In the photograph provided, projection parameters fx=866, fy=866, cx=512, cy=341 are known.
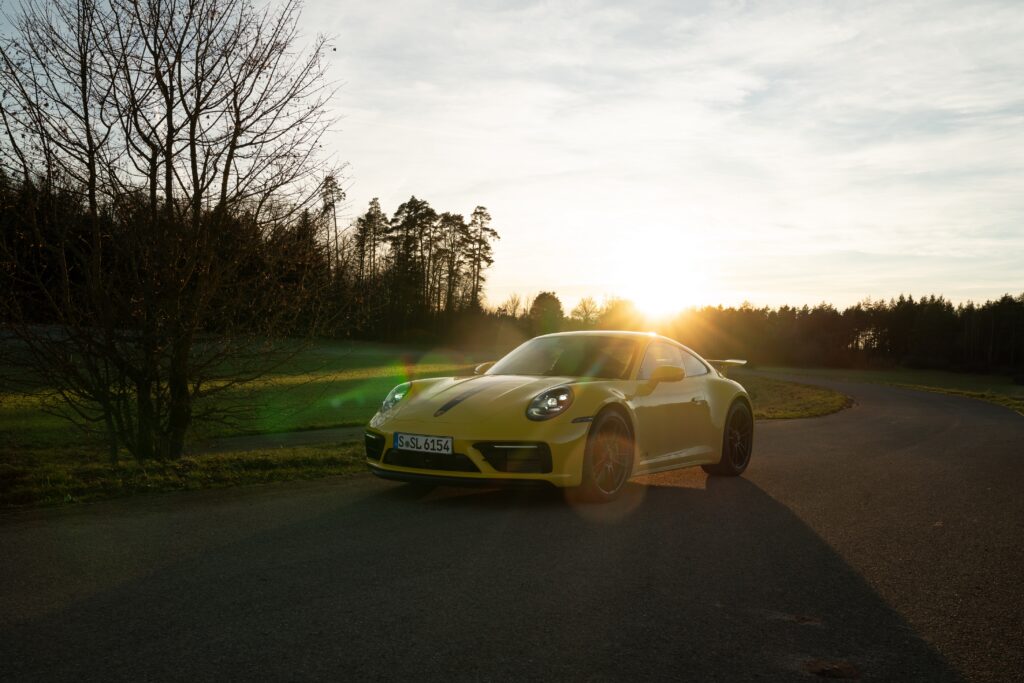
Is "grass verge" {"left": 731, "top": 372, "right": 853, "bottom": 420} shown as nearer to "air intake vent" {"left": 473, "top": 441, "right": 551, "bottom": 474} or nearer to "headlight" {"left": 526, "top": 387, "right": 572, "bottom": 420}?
"headlight" {"left": 526, "top": 387, "right": 572, "bottom": 420}

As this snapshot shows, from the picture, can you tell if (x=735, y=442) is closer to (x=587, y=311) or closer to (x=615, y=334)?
(x=615, y=334)

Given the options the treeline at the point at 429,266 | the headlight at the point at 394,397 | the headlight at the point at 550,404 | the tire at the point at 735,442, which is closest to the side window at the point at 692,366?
the tire at the point at 735,442

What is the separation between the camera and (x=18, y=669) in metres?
3.12

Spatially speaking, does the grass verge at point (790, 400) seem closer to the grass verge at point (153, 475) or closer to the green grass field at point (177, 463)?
the green grass field at point (177, 463)

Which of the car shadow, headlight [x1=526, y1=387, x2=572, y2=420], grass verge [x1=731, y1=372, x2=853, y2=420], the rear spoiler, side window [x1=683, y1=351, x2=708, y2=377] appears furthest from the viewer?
grass verge [x1=731, y1=372, x2=853, y2=420]

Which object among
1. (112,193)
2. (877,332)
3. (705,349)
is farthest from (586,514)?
(877,332)

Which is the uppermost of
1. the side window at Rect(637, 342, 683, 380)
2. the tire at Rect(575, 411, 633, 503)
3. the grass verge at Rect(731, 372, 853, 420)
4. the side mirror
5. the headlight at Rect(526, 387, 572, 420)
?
the side window at Rect(637, 342, 683, 380)

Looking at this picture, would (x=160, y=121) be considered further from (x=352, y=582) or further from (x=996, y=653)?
(x=996, y=653)

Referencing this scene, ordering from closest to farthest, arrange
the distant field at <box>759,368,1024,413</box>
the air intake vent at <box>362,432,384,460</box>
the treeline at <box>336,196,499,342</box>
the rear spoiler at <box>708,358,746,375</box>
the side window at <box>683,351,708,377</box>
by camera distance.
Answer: the air intake vent at <box>362,432,384,460</box>
the side window at <box>683,351,708,377</box>
the rear spoiler at <box>708,358,746,375</box>
the distant field at <box>759,368,1024,413</box>
the treeline at <box>336,196,499,342</box>

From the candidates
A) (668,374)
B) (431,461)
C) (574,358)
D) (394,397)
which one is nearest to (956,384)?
(668,374)

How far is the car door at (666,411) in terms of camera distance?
7.55m

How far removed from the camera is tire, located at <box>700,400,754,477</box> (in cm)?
885

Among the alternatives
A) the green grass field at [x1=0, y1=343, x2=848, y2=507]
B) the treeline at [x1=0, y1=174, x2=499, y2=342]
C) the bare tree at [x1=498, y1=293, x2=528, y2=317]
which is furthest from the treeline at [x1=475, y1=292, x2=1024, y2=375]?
the treeline at [x1=0, y1=174, x2=499, y2=342]

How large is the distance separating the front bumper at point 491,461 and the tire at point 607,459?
104 mm
